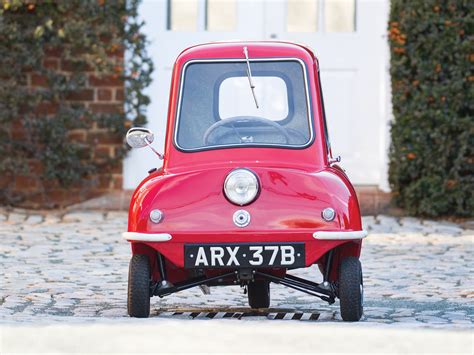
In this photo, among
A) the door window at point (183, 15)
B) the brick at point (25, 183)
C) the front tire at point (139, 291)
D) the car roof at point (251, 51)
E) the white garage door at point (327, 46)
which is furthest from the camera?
the door window at point (183, 15)

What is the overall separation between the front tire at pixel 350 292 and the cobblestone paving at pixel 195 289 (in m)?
0.14

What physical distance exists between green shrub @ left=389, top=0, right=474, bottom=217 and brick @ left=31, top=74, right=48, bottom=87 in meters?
3.27

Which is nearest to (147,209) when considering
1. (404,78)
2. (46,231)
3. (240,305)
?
(240,305)

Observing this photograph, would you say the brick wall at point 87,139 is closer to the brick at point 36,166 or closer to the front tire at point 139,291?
the brick at point 36,166

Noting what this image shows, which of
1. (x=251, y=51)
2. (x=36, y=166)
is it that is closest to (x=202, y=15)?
(x=36, y=166)

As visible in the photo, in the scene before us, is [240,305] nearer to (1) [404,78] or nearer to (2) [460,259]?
(2) [460,259]

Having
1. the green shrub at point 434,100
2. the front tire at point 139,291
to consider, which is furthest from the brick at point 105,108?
the front tire at point 139,291

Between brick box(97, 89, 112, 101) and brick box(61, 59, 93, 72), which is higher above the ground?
brick box(61, 59, 93, 72)

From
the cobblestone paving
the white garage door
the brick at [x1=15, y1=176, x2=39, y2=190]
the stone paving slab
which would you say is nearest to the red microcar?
the cobblestone paving

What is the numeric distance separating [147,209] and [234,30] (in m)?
6.40

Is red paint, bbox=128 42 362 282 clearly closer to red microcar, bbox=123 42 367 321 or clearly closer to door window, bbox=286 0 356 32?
red microcar, bbox=123 42 367 321

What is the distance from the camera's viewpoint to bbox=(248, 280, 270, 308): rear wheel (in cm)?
692

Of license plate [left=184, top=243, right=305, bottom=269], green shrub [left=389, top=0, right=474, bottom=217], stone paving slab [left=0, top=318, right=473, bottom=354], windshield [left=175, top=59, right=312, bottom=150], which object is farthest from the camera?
green shrub [left=389, top=0, right=474, bottom=217]

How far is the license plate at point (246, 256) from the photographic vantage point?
19.9ft
